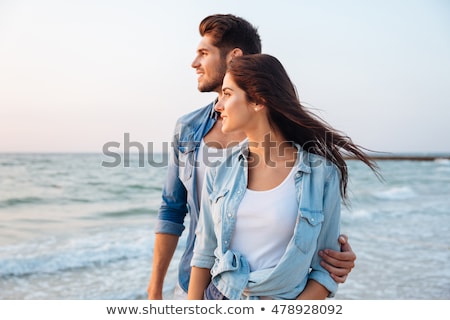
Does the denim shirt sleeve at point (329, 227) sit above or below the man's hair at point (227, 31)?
below

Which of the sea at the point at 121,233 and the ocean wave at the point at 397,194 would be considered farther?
the ocean wave at the point at 397,194

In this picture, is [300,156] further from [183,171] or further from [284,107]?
[183,171]

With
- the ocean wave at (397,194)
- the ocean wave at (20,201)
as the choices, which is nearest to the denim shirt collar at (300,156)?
the ocean wave at (20,201)

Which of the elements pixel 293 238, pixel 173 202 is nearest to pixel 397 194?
pixel 173 202

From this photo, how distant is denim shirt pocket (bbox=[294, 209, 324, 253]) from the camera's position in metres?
1.62

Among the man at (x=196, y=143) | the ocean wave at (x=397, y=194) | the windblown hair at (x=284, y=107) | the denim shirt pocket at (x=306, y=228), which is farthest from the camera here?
the ocean wave at (x=397, y=194)

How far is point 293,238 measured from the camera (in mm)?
1629

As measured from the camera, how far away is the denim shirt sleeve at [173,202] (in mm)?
2215

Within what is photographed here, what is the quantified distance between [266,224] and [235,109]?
39cm

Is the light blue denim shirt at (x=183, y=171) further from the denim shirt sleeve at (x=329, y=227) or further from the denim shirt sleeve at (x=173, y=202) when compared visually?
the denim shirt sleeve at (x=329, y=227)

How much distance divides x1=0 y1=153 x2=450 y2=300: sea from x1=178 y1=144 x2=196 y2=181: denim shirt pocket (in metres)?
0.65

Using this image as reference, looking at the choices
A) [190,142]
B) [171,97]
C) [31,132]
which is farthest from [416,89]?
[31,132]

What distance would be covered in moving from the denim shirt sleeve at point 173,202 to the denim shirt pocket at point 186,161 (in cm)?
3
